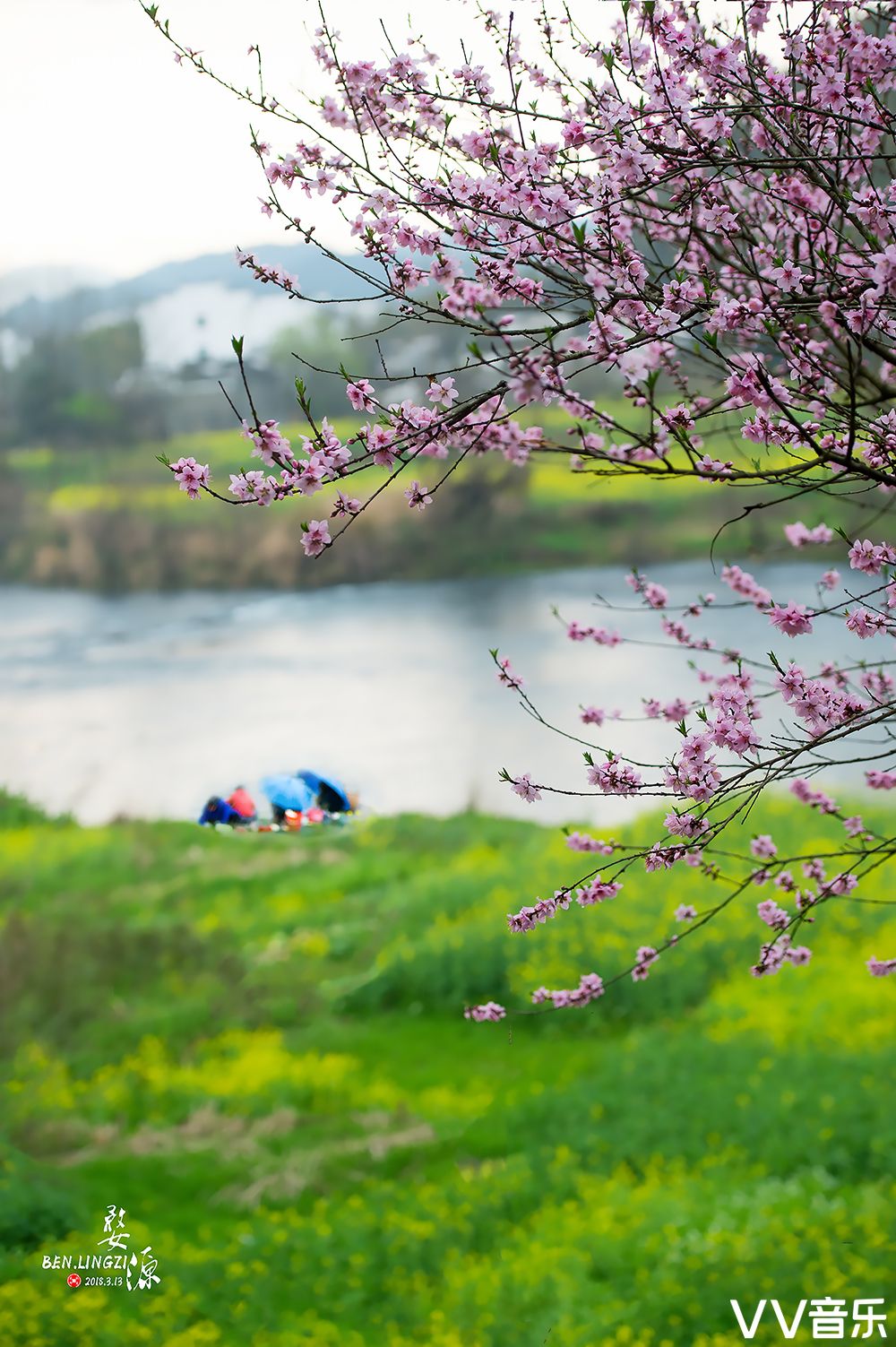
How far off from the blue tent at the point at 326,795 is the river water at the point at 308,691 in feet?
3.08

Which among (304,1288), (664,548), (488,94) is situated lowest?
(304,1288)

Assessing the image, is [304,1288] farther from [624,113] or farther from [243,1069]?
[624,113]

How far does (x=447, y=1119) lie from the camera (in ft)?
12.8

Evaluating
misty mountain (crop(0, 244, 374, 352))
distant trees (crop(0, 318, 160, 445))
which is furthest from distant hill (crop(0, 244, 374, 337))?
distant trees (crop(0, 318, 160, 445))

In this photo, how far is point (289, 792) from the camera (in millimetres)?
5266

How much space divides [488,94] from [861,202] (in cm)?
66

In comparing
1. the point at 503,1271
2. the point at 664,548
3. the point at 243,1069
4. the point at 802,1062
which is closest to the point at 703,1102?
the point at 802,1062

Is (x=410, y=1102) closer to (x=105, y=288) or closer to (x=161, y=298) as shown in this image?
(x=161, y=298)

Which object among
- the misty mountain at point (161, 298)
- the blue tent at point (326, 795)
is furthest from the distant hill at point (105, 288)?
the blue tent at point (326, 795)

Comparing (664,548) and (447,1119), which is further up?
(664,548)

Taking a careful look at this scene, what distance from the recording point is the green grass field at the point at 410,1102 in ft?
9.41

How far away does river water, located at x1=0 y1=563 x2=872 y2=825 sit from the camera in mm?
6484

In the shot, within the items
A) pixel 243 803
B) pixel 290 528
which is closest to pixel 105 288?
pixel 290 528

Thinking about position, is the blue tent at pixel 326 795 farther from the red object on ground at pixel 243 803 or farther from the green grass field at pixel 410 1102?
the green grass field at pixel 410 1102
